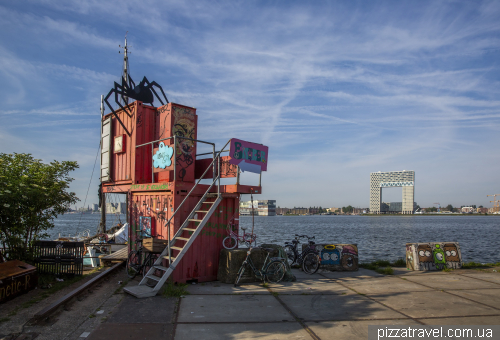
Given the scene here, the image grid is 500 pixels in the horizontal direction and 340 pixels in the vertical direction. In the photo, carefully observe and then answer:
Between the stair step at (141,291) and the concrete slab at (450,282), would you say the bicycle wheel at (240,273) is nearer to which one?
the stair step at (141,291)

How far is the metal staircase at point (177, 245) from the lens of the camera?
8.87 m

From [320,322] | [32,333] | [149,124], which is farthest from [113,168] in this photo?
[320,322]

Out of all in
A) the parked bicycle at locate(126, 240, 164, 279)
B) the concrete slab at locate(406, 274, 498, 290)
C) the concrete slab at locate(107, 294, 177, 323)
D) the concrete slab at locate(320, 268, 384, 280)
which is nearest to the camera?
the concrete slab at locate(107, 294, 177, 323)

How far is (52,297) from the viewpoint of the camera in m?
8.82

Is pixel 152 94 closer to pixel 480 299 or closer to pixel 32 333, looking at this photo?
pixel 32 333

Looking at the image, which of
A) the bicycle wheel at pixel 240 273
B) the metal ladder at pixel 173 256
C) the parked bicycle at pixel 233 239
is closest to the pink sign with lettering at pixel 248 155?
the metal ladder at pixel 173 256

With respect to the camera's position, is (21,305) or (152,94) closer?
(21,305)

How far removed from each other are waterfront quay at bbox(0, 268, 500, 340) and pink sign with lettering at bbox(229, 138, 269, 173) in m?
3.52

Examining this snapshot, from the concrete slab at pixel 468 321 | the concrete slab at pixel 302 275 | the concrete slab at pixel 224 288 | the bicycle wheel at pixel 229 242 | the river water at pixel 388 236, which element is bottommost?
the river water at pixel 388 236

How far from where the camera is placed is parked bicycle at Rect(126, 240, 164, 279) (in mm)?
10734

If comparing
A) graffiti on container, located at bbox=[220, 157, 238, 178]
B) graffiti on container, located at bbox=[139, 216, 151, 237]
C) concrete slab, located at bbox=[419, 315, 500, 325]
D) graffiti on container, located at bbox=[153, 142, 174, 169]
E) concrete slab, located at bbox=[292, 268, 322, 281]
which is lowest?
concrete slab, located at bbox=[292, 268, 322, 281]

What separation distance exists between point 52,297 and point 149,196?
4.01 metres

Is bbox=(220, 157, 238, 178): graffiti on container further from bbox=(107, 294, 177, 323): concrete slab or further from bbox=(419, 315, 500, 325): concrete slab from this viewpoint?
bbox=(419, 315, 500, 325): concrete slab

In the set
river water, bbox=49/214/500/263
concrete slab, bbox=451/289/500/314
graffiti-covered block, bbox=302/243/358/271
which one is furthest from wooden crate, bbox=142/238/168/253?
river water, bbox=49/214/500/263
